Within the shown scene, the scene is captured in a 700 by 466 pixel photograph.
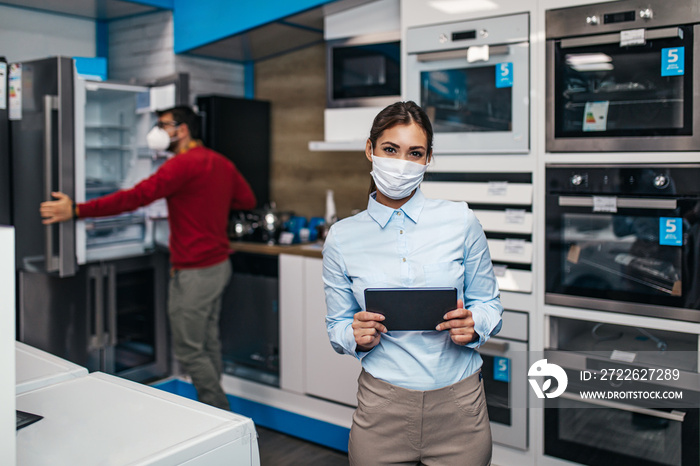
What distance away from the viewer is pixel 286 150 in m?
4.62

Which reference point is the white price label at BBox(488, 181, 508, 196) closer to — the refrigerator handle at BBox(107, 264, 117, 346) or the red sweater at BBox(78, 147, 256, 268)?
the red sweater at BBox(78, 147, 256, 268)

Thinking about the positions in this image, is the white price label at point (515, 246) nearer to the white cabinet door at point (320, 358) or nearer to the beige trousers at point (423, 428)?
the white cabinet door at point (320, 358)

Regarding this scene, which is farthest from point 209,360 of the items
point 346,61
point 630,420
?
point 630,420

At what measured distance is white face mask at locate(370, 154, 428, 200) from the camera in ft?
5.77

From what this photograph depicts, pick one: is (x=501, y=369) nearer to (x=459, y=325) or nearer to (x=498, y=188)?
(x=498, y=188)

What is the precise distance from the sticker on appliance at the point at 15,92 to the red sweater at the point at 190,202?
616 millimetres

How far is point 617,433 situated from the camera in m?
2.83

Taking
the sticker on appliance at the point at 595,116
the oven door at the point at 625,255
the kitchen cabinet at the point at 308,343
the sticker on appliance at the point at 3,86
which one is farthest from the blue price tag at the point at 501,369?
the sticker on appliance at the point at 3,86

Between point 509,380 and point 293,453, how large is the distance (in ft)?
4.01

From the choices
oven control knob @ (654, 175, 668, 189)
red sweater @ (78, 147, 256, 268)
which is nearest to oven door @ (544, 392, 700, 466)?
oven control knob @ (654, 175, 668, 189)

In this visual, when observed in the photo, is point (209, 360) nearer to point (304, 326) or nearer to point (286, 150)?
point (304, 326)

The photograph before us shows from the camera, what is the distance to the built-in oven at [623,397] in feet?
8.71

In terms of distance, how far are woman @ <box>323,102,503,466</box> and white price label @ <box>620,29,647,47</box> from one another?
130cm

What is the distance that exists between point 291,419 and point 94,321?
4.19 feet
